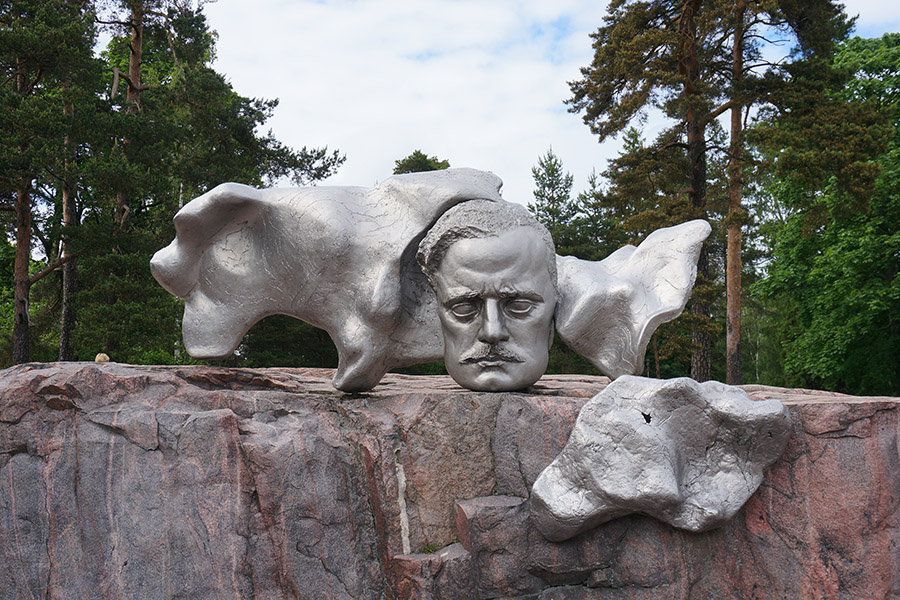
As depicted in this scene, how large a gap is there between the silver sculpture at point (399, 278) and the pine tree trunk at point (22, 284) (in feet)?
24.9

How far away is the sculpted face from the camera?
10.6 feet

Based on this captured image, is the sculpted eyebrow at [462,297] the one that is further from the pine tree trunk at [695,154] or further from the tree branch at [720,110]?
the tree branch at [720,110]

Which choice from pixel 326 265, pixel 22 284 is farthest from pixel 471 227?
pixel 22 284

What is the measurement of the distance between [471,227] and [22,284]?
8917 mm

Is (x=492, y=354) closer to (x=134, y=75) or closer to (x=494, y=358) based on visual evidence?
(x=494, y=358)

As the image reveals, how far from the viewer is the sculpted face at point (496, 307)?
323cm

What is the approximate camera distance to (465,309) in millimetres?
3305

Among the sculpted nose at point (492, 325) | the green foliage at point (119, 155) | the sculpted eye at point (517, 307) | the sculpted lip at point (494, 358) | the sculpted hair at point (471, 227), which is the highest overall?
the green foliage at point (119, 155)

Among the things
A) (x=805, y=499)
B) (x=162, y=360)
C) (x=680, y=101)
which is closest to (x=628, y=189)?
(x=680, y=101)

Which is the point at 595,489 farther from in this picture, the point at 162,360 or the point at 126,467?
the point at 162,360

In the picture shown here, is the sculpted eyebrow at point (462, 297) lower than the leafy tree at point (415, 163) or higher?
lower

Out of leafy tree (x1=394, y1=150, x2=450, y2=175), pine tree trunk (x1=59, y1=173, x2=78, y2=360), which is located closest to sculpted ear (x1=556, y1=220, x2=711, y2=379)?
pine tree trunk (x1=59, y1=173, x2=78, y2=360)

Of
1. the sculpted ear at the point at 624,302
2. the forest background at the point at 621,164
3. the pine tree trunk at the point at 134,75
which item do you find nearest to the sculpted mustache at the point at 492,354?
the sculpted ear at the point at 624,302

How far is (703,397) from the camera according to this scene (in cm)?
281
